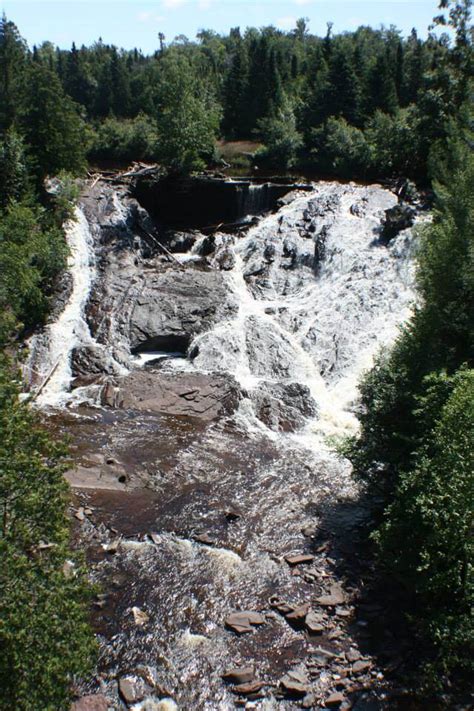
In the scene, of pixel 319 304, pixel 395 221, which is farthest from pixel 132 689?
pixel 395 221

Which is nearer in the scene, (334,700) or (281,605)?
(334,700)

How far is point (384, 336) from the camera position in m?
25.1

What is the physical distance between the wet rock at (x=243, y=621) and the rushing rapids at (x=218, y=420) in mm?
143

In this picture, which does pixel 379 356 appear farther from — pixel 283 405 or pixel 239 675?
pixel 239 675

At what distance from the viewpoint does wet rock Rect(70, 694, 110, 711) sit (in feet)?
34.2

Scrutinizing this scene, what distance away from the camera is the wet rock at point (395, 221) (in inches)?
1167

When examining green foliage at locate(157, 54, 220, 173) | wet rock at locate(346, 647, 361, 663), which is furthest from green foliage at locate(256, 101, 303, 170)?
wet rock at locate(346, 647, 361, 663)

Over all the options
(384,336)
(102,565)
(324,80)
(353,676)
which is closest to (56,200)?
(384,336)

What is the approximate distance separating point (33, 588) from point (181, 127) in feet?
114

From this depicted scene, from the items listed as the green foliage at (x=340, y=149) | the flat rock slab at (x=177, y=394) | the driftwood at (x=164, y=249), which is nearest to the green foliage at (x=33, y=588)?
the flat rock slab at (x=177, y=394)

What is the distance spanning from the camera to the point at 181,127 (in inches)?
1508

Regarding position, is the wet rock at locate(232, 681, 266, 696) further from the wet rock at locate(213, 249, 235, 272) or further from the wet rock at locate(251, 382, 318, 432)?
the wet rock at locate(213, 249, 235, 272)

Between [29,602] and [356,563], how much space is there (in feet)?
28.4

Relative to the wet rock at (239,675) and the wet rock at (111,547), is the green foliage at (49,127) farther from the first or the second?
the wet rock at (239,675)
